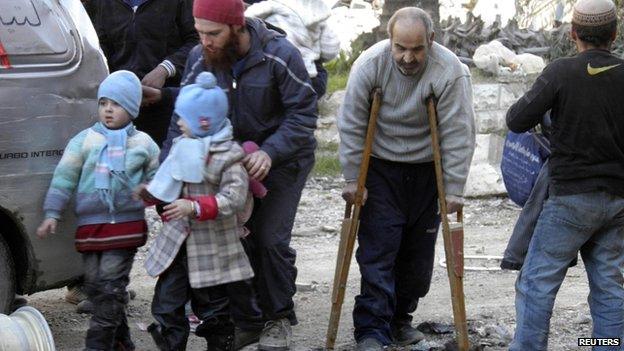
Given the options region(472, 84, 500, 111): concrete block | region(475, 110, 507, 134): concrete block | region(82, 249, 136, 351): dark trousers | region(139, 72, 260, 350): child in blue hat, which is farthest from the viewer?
region(472, 84, 500, 111): concrete block

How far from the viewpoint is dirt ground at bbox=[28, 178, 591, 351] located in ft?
21.5

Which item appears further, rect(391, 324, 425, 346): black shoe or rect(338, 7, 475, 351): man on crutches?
rect(391, 324, 425, 346): black shoe

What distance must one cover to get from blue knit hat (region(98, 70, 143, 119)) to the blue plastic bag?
1.98 m

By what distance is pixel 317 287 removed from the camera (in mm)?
7883

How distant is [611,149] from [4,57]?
114 inches

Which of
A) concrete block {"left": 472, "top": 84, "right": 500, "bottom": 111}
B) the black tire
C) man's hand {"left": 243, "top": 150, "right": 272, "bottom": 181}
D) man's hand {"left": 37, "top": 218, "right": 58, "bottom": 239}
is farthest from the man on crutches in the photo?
concrete block {"left": 472, "top": 84, "right": 500, "bottom": 111}

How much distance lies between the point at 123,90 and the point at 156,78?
3.51 feet

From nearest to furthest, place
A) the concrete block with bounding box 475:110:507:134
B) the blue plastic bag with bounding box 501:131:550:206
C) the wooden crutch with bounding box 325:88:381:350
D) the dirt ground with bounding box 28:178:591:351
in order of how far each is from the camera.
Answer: the blue plastic bag with bounding box 501:131:550:206 < the wooden crutch with bounding box 325:88:381:350 < the dirt ground with bounding box 28:178:591:351 < the concrete block with bounding box 475:110:507:134

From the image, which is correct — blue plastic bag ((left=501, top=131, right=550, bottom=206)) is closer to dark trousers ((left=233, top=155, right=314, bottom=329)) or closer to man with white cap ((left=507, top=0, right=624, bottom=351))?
man with white cap ((left=507, top=0, right=624, bottom=351))

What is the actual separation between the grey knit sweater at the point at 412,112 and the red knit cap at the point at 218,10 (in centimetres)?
81

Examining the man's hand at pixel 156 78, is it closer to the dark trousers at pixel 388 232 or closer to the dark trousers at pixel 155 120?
the dark trousers at pixel 155 120

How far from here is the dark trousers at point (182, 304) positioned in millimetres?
5535

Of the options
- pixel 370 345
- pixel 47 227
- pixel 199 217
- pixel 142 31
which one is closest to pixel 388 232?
pixel 370 345

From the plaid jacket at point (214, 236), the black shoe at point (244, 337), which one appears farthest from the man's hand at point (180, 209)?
the black shoe at point (244, 337)
